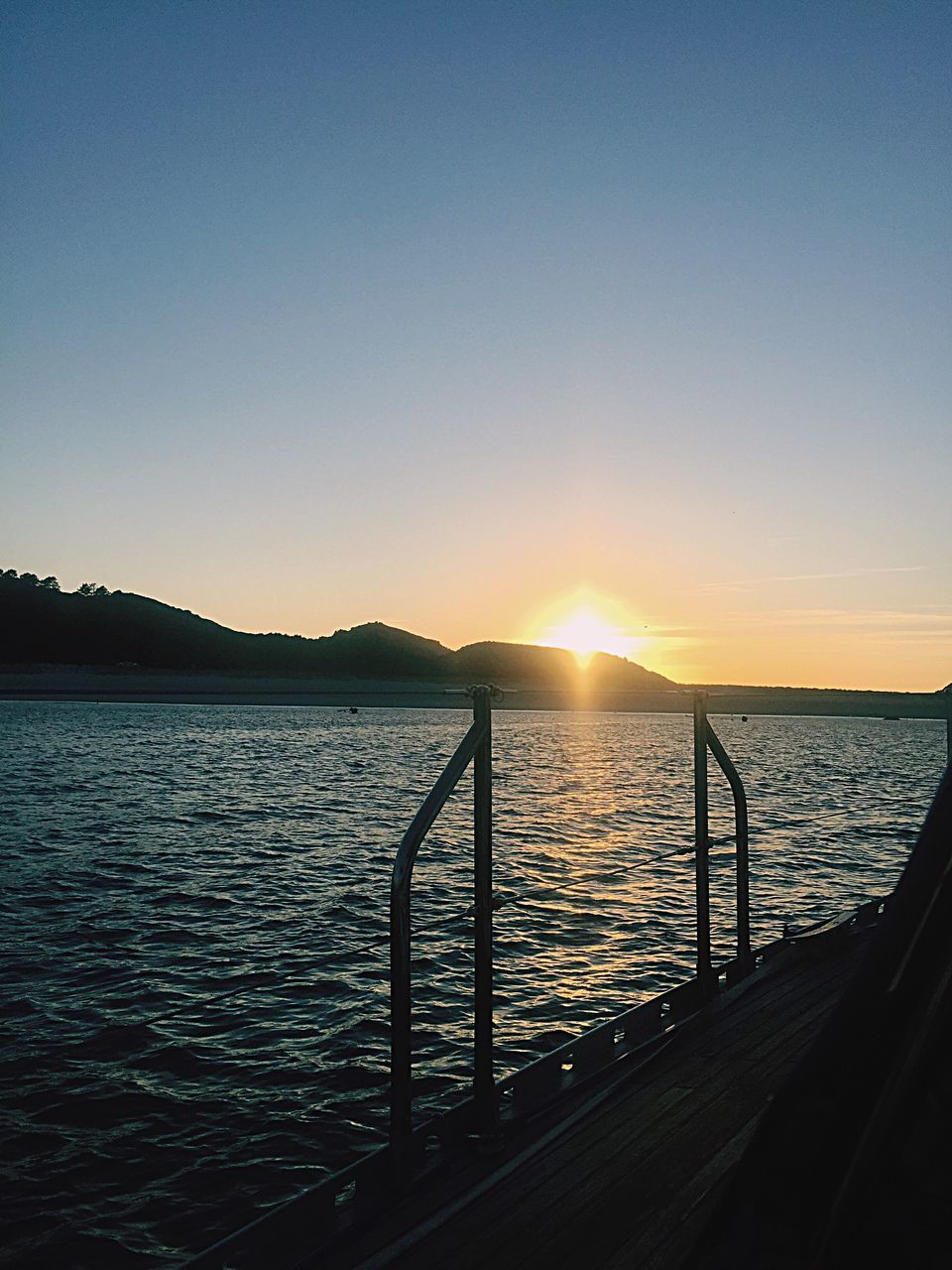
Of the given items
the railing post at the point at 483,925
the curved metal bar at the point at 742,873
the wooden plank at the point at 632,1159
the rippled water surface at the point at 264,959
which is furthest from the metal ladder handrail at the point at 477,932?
the curved metal bar at the point at 742,873

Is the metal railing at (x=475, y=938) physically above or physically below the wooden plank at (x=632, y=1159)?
above

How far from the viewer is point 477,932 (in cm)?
509

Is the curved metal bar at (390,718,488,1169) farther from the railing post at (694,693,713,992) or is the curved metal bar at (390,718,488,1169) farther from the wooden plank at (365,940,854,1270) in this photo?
the railing post at (694,693,713,992)

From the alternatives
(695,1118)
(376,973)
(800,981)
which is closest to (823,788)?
(376,973)

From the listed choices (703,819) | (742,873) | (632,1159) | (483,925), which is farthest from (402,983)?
(742,873)

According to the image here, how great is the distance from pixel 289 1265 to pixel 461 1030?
7457 millimetres

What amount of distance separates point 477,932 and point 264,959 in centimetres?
1016

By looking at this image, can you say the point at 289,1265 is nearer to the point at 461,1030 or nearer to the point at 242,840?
the point at 461,1030

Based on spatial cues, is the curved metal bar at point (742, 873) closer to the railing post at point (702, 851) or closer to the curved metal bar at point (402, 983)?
the railing post at point (702, 851)

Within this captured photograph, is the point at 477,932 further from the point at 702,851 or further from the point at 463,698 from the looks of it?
the point at 702,851

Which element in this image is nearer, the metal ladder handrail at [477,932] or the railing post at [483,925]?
the metal ladder handrail at [477,932]

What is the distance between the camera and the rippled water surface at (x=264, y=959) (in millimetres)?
7602

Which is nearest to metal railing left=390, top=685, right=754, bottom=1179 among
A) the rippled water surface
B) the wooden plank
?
the wooden plank

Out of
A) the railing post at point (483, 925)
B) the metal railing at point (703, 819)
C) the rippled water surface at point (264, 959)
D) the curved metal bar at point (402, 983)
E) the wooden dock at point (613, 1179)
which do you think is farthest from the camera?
the rippled water surface at point (264, 959)
